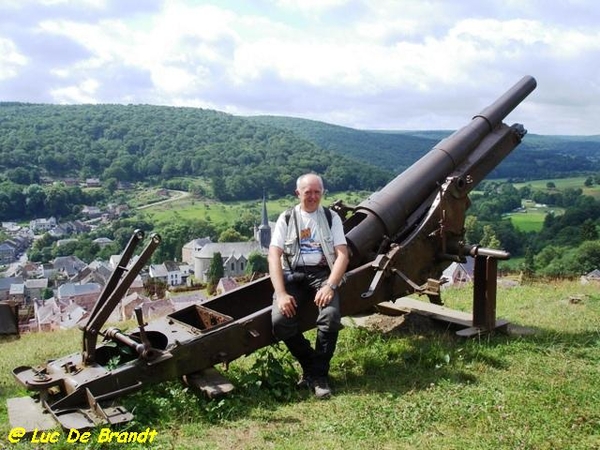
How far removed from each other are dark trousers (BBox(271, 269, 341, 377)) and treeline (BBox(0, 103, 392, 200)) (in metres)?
78.2

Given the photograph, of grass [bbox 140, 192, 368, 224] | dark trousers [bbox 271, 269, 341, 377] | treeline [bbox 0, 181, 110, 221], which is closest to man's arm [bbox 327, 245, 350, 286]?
dark trousers [bbox 271, 269, 341, 377]

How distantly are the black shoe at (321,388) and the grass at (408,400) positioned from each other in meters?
0.08

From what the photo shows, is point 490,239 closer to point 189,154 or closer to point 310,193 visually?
point 310,193

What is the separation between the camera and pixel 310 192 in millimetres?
5332

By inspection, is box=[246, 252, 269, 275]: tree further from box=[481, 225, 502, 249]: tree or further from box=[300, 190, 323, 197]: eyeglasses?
box=[300, 190, 323, 197]: eyeglasses

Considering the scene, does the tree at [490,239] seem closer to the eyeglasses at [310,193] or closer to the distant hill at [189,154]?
the distant hill at [189,154]

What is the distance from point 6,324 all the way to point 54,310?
2976 centimetres

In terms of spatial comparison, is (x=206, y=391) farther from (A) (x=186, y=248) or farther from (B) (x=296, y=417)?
(A) (x=186, y=248)

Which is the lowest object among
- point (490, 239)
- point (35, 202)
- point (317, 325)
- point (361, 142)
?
point (490, 239)

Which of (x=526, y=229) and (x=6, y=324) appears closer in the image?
(x=6, y=324)

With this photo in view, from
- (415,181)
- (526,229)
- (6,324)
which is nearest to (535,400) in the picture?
(415,181)

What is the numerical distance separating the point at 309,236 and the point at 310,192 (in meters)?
0.40

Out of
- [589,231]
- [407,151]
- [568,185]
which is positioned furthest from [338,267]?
[407,151]

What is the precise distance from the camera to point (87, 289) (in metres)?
55.1
